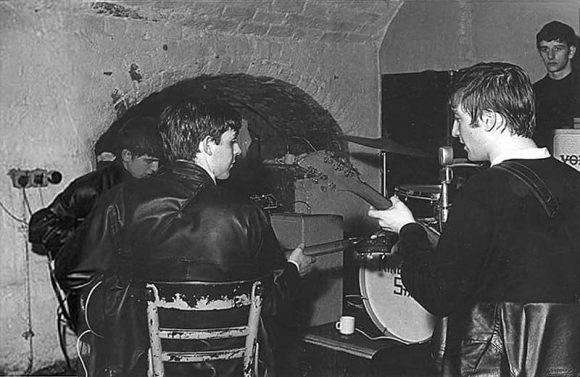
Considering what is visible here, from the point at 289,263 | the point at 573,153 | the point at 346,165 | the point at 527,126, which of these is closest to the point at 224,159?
the point at 289,263

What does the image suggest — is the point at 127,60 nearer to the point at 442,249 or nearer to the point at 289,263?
the point at 289,263

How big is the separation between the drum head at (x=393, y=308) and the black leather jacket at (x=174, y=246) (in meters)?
0.53

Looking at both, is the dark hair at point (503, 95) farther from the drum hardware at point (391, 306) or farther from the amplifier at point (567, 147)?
the drum hardware at point (391, 306)

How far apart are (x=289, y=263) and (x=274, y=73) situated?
2.30 feet

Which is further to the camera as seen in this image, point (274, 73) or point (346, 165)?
point (274, 73)

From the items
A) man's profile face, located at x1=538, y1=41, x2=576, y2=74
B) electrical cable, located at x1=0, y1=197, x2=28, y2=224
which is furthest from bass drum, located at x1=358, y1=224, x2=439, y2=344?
electrical cable, located at x1=0, y1=197, x2=28, y2=224

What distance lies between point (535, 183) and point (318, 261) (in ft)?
2.12

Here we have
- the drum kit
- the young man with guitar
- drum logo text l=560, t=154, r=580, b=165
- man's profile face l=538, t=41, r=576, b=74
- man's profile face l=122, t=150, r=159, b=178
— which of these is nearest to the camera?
the young man with guitar

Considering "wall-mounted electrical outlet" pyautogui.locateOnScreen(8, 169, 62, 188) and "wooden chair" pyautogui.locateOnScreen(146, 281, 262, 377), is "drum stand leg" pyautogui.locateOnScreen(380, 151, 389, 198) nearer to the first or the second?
"wooden chair" pyautogui.locateOnScreen(146, 281, 262, 377)

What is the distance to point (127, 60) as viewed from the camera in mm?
1433

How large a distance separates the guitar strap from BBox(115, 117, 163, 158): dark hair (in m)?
0.55

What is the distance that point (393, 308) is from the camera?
1.63m

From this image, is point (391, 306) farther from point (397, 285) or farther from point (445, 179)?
point (445, 179)

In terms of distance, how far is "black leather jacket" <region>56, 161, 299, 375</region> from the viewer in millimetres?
1070
